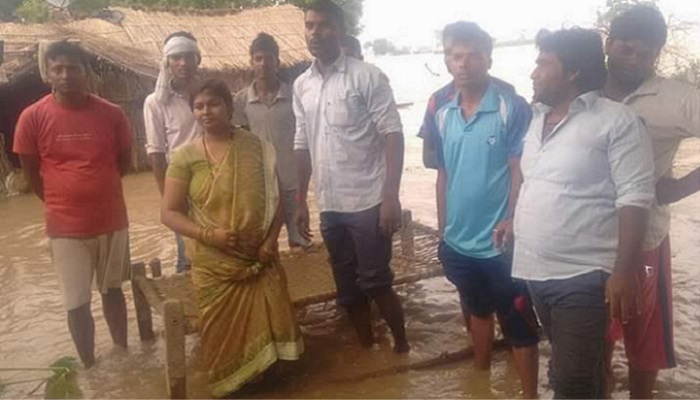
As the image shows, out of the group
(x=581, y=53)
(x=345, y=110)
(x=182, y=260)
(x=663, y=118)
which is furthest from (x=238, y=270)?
(x=663, y=118)

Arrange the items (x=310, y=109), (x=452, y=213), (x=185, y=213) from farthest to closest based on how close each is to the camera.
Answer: (x=310, y=109) < (x=185, y=213) < (x=452, y=213)

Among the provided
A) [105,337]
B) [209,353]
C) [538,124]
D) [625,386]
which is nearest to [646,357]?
[625,386]

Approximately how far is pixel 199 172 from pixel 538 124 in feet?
5.75

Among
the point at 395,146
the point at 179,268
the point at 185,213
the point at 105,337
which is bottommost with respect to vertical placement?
the point at 105,337

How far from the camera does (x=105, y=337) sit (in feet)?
17.1

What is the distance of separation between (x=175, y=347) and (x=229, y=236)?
69 cm

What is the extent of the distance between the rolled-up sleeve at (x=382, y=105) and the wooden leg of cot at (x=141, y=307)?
194cm

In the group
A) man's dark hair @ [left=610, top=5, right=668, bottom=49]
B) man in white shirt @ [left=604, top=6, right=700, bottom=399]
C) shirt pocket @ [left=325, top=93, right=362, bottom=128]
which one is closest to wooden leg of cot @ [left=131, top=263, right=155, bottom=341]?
shirt pocket @ [left=325, top=93, right=362, bottom=128]

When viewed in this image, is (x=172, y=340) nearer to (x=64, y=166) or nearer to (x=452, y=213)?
(x=64, y=166)

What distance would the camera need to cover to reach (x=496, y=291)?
11.9 feet

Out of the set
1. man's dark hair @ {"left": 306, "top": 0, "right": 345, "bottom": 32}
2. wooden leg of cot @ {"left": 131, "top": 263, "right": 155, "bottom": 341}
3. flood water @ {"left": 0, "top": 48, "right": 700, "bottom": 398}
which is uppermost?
man's dark hair @ {"left": 306, "top": 0, "right": 345, "bottom": 32}

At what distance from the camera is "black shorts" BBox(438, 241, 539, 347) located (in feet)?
11.5

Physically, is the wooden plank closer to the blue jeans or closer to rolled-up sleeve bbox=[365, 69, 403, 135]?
the blue jeans

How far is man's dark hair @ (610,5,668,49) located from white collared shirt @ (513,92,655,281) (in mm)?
530
